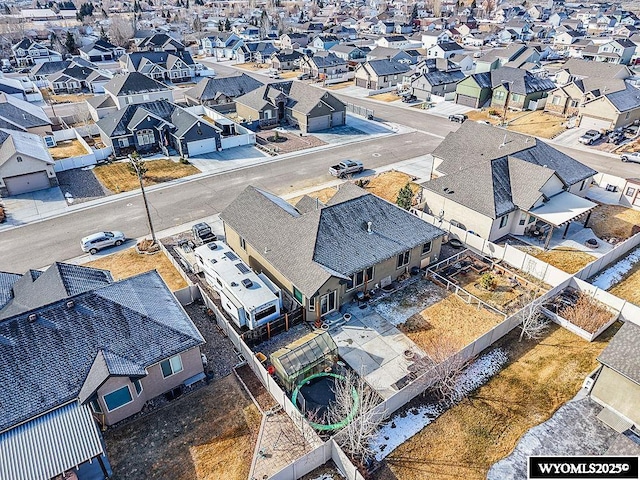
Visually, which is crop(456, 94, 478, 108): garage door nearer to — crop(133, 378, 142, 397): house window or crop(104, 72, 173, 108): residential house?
crop(104, 72, 173, 108): residential house

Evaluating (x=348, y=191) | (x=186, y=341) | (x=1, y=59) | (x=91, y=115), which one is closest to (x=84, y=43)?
(x=1, y=59)

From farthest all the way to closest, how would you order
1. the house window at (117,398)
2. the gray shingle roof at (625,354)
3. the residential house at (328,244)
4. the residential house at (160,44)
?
the residential house at (160,44) → the residential house at (328,244) → the gray shingle roof at (625,354) → the house window at (117,398)

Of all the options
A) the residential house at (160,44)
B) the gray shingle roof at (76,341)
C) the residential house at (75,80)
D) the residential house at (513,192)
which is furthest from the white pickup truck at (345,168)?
the residential house at (160,44)

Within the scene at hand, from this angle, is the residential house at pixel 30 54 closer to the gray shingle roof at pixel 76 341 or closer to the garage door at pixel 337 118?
the garage door at pixel 337 118

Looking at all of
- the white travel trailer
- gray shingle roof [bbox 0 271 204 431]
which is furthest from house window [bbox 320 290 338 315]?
gray shingle roof [bbox 0 271 204 431]

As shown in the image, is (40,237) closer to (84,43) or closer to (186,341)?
(186,341)

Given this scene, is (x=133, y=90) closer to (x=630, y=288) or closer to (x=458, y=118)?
(x=458, y=118)
